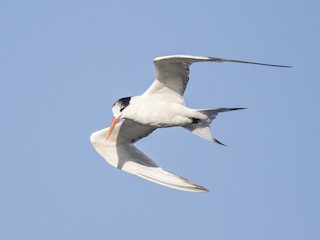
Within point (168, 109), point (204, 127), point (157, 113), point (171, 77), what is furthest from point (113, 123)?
point (204, 127)

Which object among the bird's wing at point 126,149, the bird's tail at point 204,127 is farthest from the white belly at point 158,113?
the bird's wing at point 126,149

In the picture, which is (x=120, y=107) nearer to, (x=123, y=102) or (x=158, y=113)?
(x=123, y=102)

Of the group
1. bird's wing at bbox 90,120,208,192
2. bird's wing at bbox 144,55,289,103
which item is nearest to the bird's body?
bird's wing at bbox 144,55,289,103

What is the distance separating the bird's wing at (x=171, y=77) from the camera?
1156 centimetres

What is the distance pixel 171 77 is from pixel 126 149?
8.83ft

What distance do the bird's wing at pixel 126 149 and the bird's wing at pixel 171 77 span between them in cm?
163

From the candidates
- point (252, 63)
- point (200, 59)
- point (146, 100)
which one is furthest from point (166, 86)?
point (252, 63)

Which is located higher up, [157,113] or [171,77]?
[171,77]

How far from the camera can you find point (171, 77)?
12195 millimetres

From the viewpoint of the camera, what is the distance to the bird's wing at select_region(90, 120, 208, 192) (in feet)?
45.3

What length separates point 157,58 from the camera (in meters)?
11.6

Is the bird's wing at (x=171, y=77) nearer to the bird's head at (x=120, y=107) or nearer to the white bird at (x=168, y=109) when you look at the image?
the white bird at (x=168, y=109)

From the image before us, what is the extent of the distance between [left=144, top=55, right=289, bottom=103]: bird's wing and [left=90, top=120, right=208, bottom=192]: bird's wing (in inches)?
64.4

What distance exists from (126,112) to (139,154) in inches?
82.0
